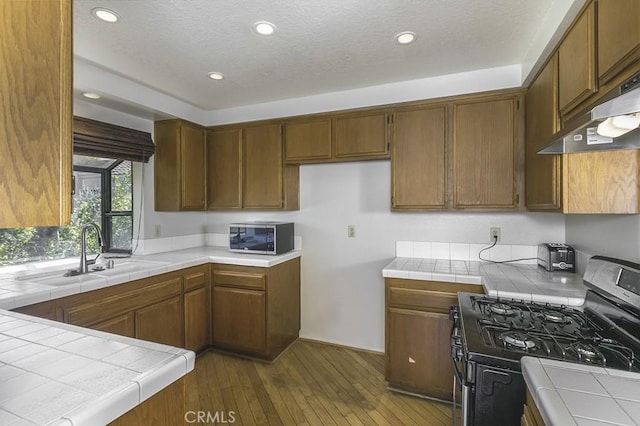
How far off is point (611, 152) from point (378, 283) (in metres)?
1.89

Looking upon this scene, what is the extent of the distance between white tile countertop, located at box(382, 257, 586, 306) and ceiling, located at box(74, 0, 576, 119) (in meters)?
1.42

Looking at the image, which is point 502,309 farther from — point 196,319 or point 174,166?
point 174,166

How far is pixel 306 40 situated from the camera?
6.53ft

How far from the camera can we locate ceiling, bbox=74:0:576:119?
5.49ft

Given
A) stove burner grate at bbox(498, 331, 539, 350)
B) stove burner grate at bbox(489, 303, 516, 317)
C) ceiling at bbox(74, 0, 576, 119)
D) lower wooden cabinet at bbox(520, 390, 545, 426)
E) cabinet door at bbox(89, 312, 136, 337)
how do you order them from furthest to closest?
cabinet door at bbox(89, 312, 136, 337), ceiling at bbox(74, 0, 576, 119), stove burner grate at bbox(489, 303, 516, 317), stove burner grate at bbox(498, 331, 539, 350), lower wooden cabinet at bbox(520, 390, 545, 426)

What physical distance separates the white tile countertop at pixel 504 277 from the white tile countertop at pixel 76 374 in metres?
1.68

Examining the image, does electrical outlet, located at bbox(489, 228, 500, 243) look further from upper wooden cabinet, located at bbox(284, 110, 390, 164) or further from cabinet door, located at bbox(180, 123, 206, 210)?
cabinet door, located at bbox(180, 123, 206, 210)

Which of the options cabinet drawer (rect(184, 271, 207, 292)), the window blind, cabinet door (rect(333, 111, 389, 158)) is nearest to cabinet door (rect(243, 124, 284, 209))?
cabinet door (rect(333, 111, 389, 158))

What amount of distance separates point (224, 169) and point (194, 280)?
1.16 m

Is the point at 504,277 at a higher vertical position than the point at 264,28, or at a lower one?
lower

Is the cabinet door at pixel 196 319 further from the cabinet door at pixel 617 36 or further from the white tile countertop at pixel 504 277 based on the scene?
the cabinet door at pixel 617 36

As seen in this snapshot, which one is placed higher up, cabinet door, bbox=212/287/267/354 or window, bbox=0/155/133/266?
window, bbox=0/155/133/266

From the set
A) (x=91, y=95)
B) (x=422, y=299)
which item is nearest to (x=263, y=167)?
(x=91, y=95)

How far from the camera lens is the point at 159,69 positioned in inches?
94.0
